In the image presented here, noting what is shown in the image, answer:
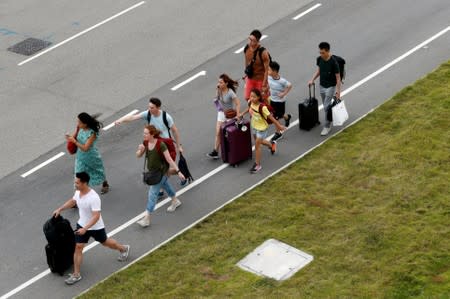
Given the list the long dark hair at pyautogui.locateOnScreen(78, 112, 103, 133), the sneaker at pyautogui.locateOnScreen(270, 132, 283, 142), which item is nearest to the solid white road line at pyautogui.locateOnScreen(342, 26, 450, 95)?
the sneaker at pyautogui.locateOnScreen(270, 132, 283, 142)

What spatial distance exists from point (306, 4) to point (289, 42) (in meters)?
2.10

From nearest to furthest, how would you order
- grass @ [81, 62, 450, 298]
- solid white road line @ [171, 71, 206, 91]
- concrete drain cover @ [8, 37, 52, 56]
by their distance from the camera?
grass @ [81, 62, 450, 298] → solid white road line @ [171, 71, 206, 91] → concrete drain cover @ [8, 37, 52, 56]

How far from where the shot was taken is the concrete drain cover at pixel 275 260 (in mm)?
12648

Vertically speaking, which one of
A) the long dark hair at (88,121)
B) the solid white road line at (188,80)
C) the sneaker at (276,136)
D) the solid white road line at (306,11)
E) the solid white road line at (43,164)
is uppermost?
the long dark hair at (88,121)

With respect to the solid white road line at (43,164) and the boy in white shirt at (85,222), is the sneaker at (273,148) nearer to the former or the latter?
the boy in white shirt at (85,222)

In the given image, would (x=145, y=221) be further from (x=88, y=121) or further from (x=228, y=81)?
(x=228, y=81)

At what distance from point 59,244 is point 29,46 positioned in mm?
9394

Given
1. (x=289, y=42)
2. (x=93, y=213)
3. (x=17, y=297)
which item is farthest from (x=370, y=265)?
(x=289, y=42)

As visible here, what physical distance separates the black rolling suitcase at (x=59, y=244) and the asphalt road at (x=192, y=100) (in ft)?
0.91

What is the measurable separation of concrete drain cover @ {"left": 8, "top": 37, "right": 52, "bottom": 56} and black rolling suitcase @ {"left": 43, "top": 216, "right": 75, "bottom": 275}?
8.81m

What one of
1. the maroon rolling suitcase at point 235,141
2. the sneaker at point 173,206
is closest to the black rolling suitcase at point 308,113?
the maroon rolling suitcase at point 235,141

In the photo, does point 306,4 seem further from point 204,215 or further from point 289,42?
point 204,215

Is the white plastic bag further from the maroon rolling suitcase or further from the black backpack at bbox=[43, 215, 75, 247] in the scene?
the black backpack at bbox=[43, 215, 75, 247]

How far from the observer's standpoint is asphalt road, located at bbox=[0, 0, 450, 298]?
1398 centimetres
